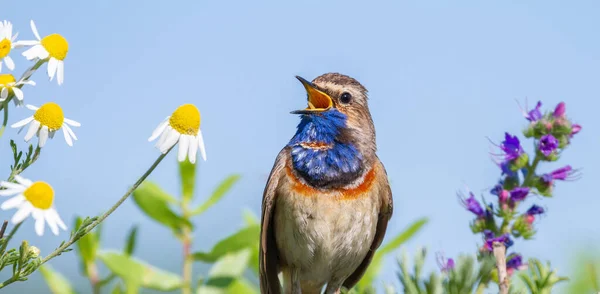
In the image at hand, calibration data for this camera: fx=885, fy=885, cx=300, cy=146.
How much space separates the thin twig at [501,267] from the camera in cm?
288

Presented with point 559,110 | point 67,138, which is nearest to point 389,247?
point 559,110

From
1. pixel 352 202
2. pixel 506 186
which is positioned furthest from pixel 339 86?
pixel 506 186

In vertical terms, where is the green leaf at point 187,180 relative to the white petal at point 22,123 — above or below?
below

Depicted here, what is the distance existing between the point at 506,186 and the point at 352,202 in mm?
1257

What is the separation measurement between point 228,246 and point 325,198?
108 cm

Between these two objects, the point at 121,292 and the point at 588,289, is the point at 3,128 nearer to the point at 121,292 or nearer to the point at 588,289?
the point at 121,292

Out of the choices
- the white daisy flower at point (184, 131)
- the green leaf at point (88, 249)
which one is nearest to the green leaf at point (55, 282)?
the green leaf at point (88, 249)

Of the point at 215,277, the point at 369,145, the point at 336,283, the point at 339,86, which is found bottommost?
the point at 336,283

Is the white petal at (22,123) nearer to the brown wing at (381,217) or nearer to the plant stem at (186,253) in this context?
the plant stem at (186,253)

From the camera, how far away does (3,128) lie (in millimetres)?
2283

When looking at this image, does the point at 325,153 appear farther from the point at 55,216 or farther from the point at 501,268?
the point at 55,216

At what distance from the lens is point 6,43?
224cm

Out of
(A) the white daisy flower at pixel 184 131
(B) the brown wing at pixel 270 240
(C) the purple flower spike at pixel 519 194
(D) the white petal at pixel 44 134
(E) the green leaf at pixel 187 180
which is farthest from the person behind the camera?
(B) the brown wing at pixel 270 240

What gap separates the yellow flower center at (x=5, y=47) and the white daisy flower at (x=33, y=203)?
0.37 meters
